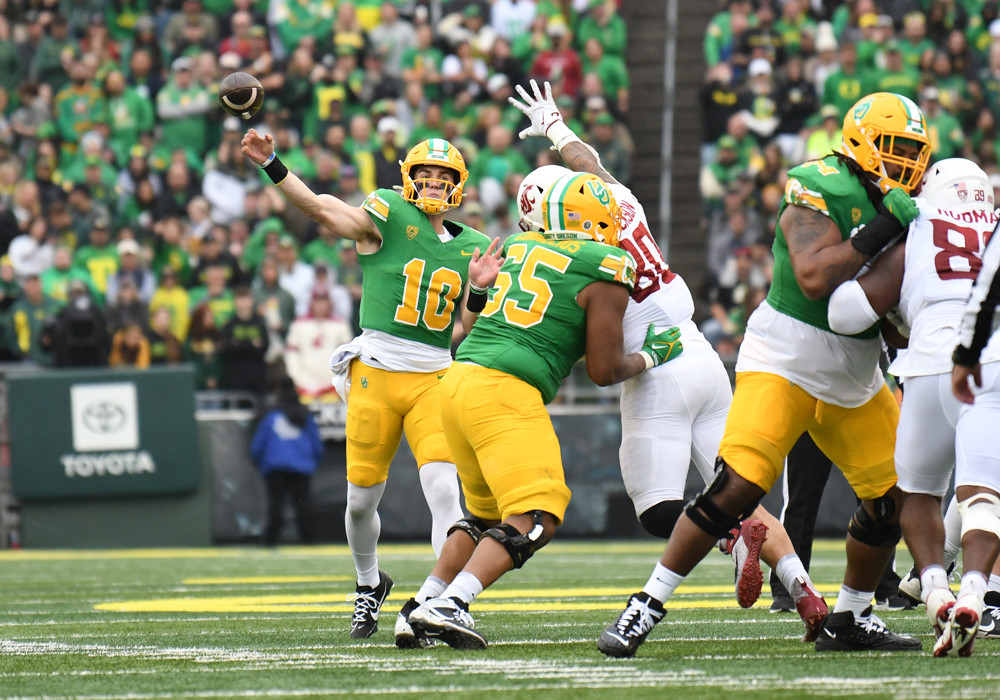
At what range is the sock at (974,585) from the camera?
180 inches

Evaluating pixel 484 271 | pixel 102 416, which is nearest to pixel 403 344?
pixel 484 271

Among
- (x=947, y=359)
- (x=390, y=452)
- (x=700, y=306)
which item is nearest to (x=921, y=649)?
(x=947, y=359)

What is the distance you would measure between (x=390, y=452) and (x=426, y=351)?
0.46 meters

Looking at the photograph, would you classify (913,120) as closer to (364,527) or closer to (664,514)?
(664,514)

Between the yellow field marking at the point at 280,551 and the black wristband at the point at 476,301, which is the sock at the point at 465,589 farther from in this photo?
the yellow field marking at the point at 280,551

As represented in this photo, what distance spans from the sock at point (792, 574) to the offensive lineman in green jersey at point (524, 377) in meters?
0.88

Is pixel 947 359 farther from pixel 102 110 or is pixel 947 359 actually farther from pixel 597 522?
pixel 102 110

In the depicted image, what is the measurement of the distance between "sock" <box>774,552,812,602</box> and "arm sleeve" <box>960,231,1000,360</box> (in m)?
1.16

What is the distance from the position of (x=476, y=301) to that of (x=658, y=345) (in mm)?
713

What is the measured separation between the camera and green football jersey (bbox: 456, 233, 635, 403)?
5.23 meters

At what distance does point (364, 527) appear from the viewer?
6.38 m

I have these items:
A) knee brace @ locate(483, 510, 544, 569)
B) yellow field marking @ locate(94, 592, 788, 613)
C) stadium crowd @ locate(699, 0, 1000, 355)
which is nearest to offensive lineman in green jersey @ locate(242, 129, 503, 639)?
yellow field marking @ locate(94, 592, 788, 613)

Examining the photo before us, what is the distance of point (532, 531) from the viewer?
507 centimetres

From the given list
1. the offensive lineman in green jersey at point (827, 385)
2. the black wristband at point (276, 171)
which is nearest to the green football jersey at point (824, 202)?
the offensive lineman in green jersey at point (827, 385)
